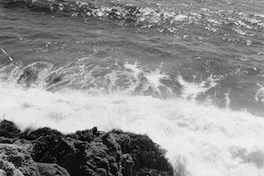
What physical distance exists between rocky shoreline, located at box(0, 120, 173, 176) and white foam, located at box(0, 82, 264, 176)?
109cm

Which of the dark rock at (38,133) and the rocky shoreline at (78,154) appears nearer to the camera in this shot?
the rocky shoreline at (78,154)

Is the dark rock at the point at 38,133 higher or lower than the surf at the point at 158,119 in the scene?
higher

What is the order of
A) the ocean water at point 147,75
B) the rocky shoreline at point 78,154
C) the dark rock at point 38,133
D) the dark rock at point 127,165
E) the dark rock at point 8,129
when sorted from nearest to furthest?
1. the rocky shoreline at point 78,154
2. the dark rock at point 127,165
3. the dark rock at point 38,133
4. the dark rock at point 8,129
5. the ocean water at point 147,75

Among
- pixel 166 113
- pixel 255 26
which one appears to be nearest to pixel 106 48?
pixel 166 113

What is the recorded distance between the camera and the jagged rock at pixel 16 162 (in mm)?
7645

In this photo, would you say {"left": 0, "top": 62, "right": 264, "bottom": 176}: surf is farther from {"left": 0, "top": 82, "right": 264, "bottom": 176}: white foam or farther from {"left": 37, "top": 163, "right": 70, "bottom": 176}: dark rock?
{"left": 37, "top": 163, "right": 70, "bottom": 176}: dark rock

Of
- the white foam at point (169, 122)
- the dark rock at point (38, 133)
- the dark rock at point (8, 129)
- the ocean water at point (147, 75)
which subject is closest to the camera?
the dark rock at point (38, 133)

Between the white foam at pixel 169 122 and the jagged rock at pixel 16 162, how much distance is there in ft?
16.7

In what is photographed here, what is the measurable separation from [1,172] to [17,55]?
1677 cm

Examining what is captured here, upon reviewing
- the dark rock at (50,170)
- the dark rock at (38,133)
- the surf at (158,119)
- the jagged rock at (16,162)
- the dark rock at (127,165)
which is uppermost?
the jagged rock at (16,162)

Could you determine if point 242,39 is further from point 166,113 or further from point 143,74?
point 166,113

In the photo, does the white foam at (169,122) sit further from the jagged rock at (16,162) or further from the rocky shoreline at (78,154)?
the jagged rock at (16,162)

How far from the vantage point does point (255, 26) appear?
105ft

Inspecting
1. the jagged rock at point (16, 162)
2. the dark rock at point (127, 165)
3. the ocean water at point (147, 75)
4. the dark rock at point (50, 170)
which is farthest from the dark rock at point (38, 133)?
the dark rock at point (127, 165)
